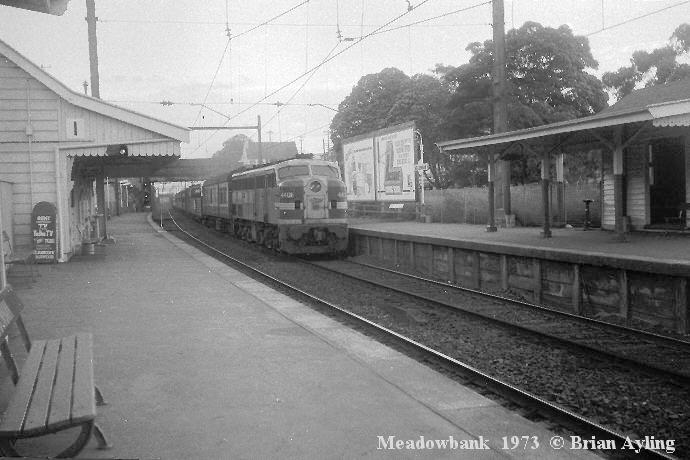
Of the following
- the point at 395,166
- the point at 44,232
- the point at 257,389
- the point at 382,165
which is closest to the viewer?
the point at 257,389

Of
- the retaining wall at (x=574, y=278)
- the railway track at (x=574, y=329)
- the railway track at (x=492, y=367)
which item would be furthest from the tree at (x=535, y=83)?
the railway track at (x=492, y=367)

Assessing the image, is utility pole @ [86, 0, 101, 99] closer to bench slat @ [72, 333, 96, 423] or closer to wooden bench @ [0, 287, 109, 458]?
wooden bench @ [0, 287, 109, 458]

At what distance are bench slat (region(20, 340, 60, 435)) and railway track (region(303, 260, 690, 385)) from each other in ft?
18.9

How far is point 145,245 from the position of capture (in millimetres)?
22828

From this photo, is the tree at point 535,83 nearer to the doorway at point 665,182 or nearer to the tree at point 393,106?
the tree at point 393,106

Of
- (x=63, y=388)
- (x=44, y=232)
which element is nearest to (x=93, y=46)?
(x=44, y=232)

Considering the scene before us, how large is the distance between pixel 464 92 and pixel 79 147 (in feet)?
82.6

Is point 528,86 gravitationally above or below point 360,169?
above

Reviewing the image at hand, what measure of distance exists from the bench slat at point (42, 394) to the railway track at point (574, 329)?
18.9 ft

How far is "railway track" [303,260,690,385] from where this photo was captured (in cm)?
764

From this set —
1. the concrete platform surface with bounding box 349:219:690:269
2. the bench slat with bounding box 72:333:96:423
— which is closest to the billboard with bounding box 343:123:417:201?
the concrete platform surface with bounding box 349:219:690:269

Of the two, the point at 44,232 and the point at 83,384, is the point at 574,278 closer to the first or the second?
the point at 83,384

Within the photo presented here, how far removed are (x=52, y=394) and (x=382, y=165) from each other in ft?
75.3

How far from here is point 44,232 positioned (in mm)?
15727
